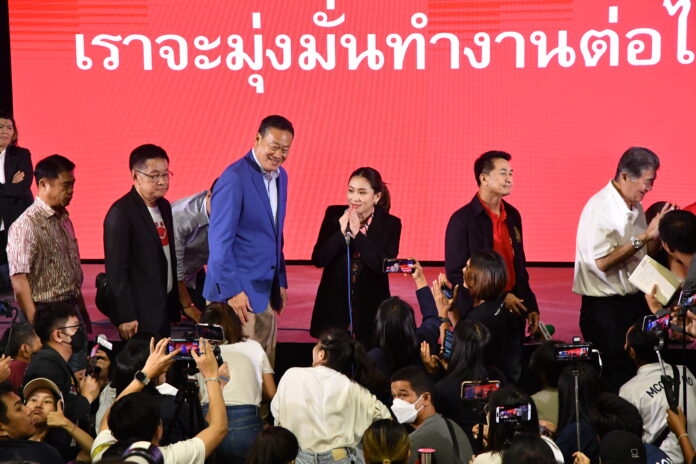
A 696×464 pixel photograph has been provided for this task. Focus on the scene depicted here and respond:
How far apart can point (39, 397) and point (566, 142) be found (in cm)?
496

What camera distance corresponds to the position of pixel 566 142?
754cm

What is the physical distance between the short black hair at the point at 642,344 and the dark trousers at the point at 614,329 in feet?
2.58

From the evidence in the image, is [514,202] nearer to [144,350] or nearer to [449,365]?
[449,365]

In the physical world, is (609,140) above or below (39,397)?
above

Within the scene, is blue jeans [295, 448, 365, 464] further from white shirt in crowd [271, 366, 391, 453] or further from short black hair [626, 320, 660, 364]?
short black hair [626, 320, 660, 364]

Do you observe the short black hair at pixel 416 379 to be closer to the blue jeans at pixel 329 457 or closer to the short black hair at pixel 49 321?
the blue jeans at pixel 329 457

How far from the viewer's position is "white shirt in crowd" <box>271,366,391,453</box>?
373 centimetres

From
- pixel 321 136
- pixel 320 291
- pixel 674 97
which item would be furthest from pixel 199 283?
pixel 674 97

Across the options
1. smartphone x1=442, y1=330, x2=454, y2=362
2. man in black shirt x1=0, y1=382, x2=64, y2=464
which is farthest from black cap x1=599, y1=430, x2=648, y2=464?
man in black shirt x1=0, y1=382, x2=64, y2=464

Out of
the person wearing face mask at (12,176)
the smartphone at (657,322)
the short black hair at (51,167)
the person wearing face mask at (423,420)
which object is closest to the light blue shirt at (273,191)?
the short black hair at (51,167)

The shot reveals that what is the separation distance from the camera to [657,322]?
410cm

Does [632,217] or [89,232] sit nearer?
[632,217]

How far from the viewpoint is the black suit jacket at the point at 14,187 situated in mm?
6980

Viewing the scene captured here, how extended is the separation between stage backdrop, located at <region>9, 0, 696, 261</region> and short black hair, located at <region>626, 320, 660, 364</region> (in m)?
3.21
